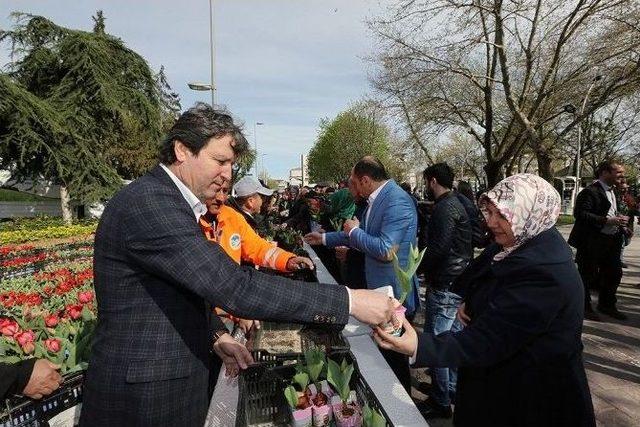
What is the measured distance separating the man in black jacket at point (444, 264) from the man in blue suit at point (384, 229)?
298 millimetres

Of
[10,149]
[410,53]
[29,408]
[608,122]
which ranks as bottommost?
[29,408]

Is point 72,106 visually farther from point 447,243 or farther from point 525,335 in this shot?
point 525,335

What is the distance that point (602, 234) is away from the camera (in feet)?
19.1

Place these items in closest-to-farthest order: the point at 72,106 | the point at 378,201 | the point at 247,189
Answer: the point at 378,201
the point at 247,189
the point at 72,106

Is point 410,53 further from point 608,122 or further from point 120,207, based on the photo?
point 608,122

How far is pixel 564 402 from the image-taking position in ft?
5.63

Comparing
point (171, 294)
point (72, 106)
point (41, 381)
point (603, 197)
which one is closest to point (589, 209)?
point (603, 197)

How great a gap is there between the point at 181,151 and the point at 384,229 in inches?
73.6

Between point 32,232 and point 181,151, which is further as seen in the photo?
point 32,232

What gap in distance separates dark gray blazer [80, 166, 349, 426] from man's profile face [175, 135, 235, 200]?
0.09 meters

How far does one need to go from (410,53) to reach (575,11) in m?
4.44

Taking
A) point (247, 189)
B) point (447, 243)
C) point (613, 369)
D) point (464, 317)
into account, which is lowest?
point (613, 369)

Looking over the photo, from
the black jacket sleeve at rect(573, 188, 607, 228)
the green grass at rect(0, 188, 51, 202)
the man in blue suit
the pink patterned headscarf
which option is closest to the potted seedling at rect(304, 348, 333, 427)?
the pink patterned headscarf

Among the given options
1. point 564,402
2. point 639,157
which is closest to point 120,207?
point 564,402
